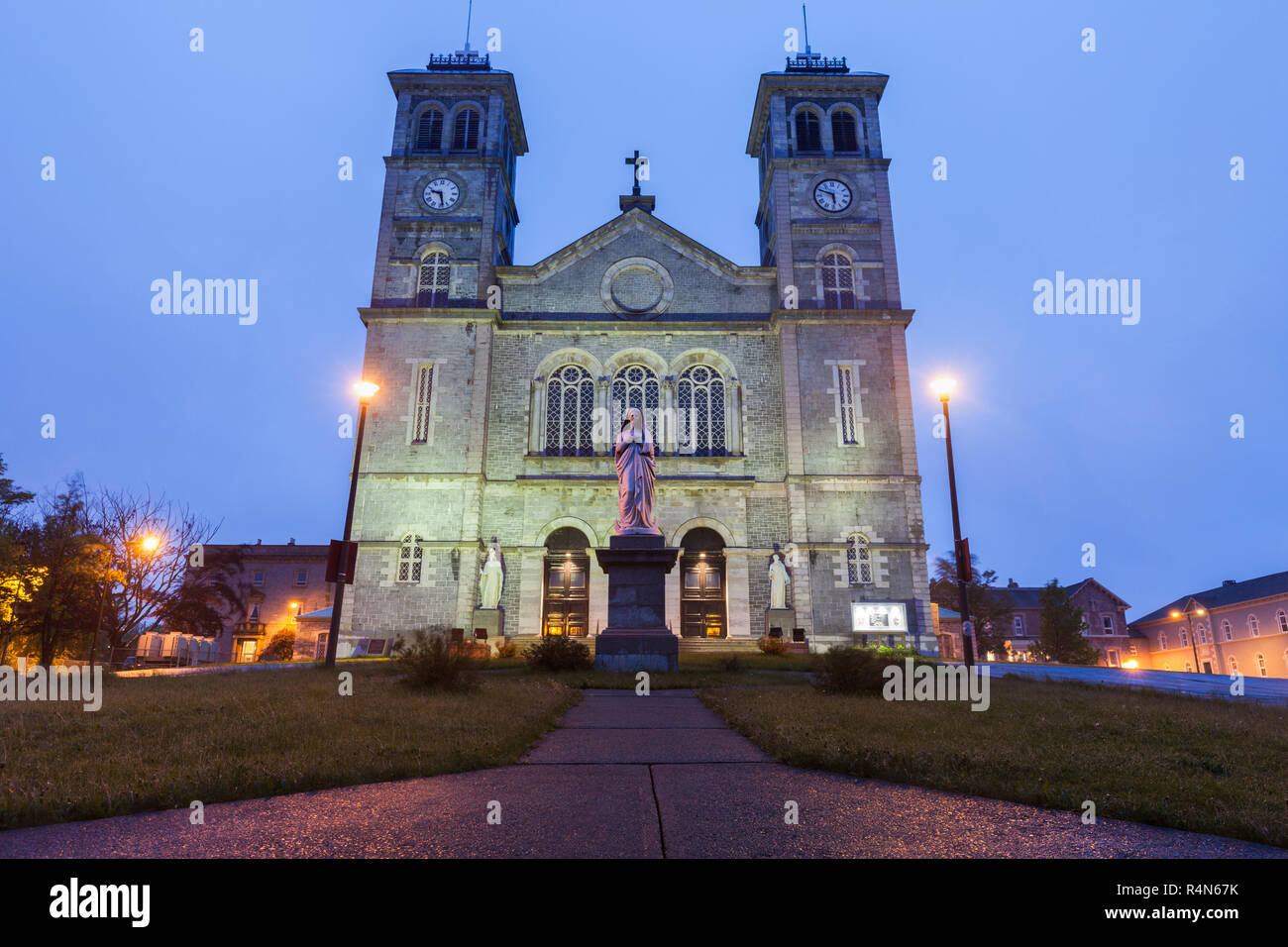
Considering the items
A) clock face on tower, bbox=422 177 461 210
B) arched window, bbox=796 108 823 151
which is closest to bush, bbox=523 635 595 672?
clock face on tower, bbox=422 177 461 210

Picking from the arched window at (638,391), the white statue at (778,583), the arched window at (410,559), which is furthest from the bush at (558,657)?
the arched window at (638,391)

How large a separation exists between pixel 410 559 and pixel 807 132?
25456mm

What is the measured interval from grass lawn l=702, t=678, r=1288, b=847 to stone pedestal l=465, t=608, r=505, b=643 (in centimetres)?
1734

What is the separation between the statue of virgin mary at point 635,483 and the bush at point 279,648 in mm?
34696

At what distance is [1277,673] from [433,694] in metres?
56.8

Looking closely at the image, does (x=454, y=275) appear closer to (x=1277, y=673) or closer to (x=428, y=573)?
(x=428, y=573)

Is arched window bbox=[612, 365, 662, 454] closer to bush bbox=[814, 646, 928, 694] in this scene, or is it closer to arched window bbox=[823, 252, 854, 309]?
arched window bbox=[823, 252, 854, 309]

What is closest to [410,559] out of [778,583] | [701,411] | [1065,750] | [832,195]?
[701,411]

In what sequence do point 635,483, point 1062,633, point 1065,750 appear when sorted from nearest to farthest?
1. point 1065,750
2. point 635,483
3. point 1062,633

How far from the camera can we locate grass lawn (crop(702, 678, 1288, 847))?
3984mm

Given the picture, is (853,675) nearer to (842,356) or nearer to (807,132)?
(842,356)

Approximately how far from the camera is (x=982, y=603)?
46.2 meters

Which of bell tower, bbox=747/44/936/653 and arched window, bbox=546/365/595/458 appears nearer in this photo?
bell tower, bbox=747/44/936/653
